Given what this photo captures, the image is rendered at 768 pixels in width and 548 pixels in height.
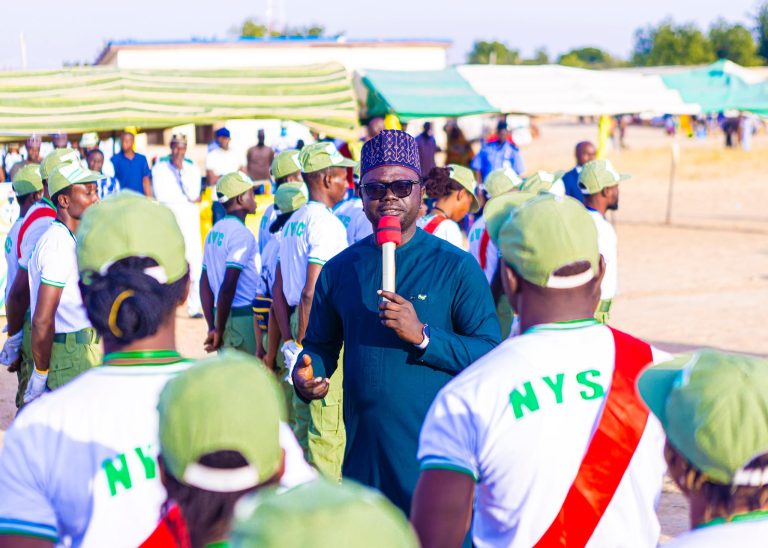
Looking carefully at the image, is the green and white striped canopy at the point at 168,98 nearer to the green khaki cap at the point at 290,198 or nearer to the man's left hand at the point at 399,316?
the green khaki cap at the point at 290,198

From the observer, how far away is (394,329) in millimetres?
3578

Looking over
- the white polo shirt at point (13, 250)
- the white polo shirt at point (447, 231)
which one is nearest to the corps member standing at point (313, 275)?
the white polo shirt at point (447, 231)

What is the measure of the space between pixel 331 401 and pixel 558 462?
372 centimetres

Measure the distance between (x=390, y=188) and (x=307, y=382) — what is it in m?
0.83

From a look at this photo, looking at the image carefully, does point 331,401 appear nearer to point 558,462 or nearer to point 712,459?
point 558,462

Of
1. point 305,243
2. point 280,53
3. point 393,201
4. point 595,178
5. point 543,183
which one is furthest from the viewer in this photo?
point 280,53

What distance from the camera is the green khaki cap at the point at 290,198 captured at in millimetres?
7418

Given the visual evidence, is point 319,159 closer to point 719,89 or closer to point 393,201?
point 393,201

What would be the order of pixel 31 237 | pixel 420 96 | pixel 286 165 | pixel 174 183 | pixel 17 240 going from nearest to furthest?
pixel 31 237
pixel 17 240
pixel 286 165
pixel 420 96
pixel 174 183

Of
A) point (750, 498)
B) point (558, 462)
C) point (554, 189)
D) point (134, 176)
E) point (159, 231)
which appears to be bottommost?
point (134, 176)

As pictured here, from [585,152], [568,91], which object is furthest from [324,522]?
[568,91]

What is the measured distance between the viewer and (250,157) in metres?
16.0

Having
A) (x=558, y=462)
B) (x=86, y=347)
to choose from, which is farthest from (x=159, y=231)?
(x=86, y=347)

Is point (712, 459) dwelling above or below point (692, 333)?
above
